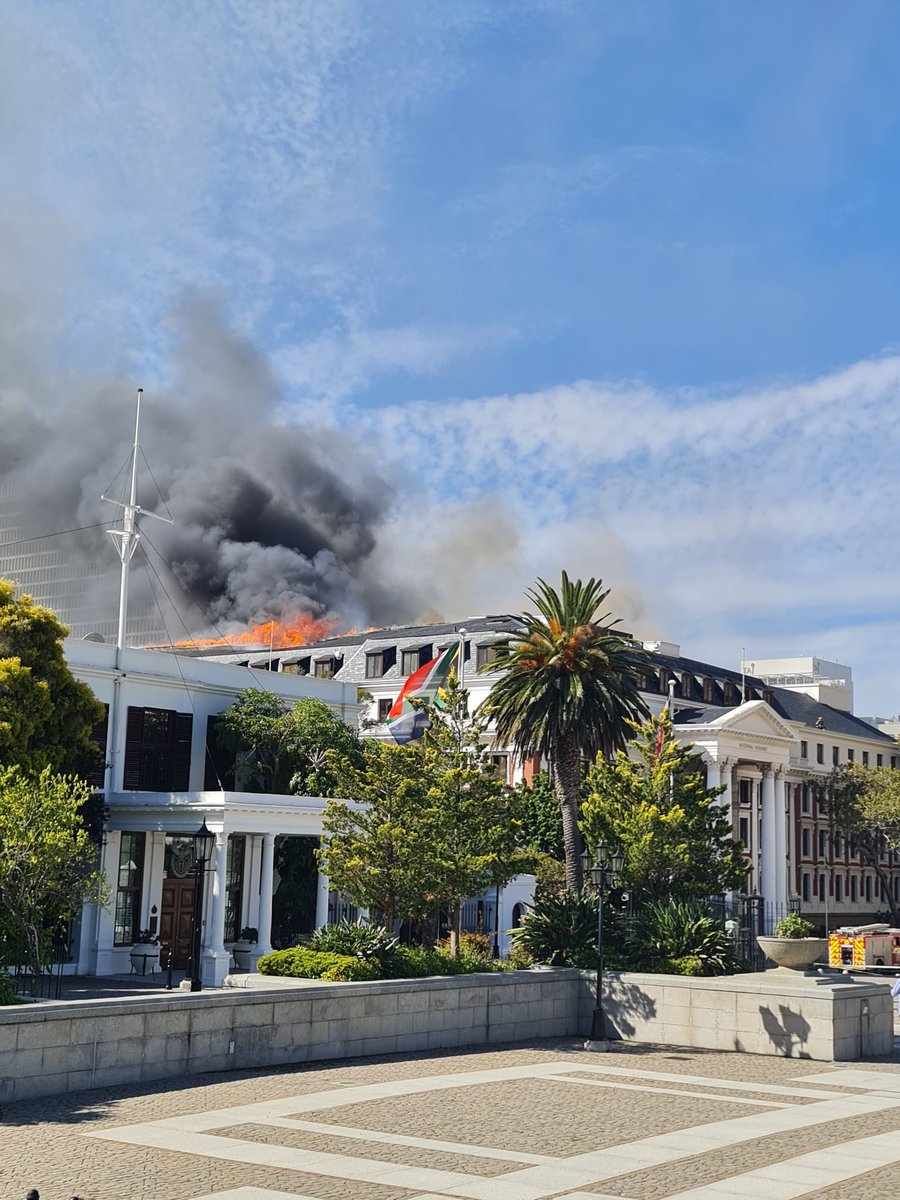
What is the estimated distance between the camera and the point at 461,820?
105 ft

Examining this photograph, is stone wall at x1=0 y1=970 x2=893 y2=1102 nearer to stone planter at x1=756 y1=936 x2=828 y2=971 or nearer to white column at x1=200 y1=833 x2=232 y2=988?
stone planter at x1=756 y1=936 x2=828 y2=971

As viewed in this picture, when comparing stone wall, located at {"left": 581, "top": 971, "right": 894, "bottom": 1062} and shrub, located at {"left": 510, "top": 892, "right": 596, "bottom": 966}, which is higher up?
shrub, located at {"left": 510, "top": 892, "right": 596, "bottom": 966}

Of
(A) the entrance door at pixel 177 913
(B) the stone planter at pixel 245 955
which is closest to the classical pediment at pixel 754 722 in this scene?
(A) the entrance door at pixel 177 913

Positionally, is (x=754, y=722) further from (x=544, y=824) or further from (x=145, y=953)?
(x=145, y=953)

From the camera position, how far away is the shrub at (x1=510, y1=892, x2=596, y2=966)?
34.0 metres

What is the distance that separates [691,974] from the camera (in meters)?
32.5

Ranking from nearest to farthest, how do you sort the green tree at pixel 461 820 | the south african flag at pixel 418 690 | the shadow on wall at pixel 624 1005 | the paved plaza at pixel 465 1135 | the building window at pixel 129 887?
1. the paved plaza at pixel 465 1135
2. the shadow on wall at pixel 624 1005
3. the green tree at pixel 461 820
4. the building window at pixel 129 887
5. the south african flag at pixel 418 690

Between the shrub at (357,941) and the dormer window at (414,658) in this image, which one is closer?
the shrub at (357,941)

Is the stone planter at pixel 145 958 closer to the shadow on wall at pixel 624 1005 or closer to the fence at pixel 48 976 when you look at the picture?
the fence at pixel 48 976

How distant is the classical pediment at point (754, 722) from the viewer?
3233 inches

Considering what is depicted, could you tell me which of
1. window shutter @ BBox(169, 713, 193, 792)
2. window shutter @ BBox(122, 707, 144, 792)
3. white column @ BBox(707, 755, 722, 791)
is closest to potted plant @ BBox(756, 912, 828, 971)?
window shutter @ BBox(169, 713, 193, 792)

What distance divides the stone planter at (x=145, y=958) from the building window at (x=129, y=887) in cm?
102

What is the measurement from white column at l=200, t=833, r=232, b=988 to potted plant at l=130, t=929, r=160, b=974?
2.74 metres

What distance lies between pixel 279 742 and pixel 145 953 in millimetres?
8996
